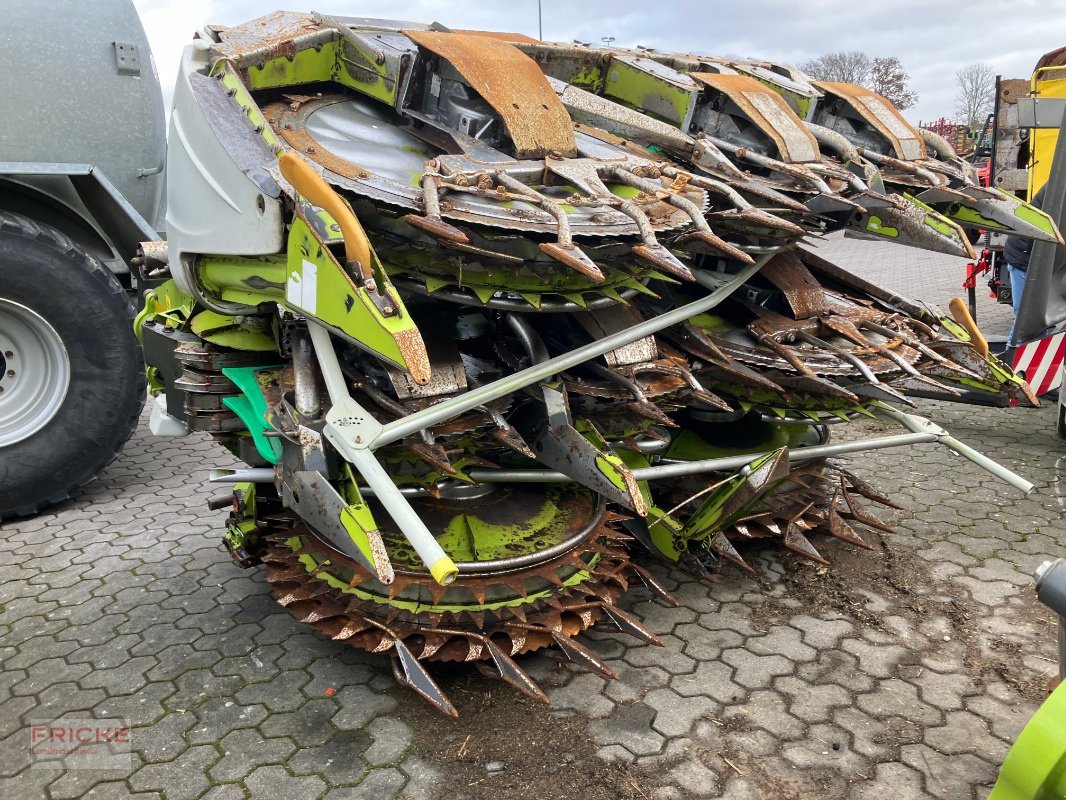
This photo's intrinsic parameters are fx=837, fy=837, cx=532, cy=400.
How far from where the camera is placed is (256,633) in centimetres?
291

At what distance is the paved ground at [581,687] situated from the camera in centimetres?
222

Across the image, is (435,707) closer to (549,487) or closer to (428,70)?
(549,487)

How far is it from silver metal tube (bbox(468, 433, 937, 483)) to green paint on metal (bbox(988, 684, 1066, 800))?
1.51 m

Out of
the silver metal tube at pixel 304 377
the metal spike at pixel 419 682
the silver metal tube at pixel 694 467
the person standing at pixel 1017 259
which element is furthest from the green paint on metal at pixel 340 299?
the person standing at pixel 1017 259

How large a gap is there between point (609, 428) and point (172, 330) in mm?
1639

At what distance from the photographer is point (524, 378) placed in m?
2.40

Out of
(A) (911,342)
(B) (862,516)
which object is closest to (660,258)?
(A) (911,342)

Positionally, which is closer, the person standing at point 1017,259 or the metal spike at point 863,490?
the metal spike at point 863,490

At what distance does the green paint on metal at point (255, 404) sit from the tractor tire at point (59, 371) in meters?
1.56

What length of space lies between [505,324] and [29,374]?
8.19 ft

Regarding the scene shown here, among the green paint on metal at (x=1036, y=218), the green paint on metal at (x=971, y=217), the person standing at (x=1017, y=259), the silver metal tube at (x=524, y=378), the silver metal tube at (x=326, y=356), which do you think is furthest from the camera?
the person standing at (x=1017, y=259)

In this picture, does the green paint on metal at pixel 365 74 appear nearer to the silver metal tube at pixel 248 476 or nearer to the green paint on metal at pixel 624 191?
the green paint on metal at pixel 624 191

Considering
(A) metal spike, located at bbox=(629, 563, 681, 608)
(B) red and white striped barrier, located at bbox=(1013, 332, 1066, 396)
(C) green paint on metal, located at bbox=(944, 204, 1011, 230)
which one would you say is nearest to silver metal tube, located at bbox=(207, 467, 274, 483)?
(A) metal spike, located at bbox=(629, 563, 681, 608)

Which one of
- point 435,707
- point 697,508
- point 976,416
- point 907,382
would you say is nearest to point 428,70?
point 697,508
